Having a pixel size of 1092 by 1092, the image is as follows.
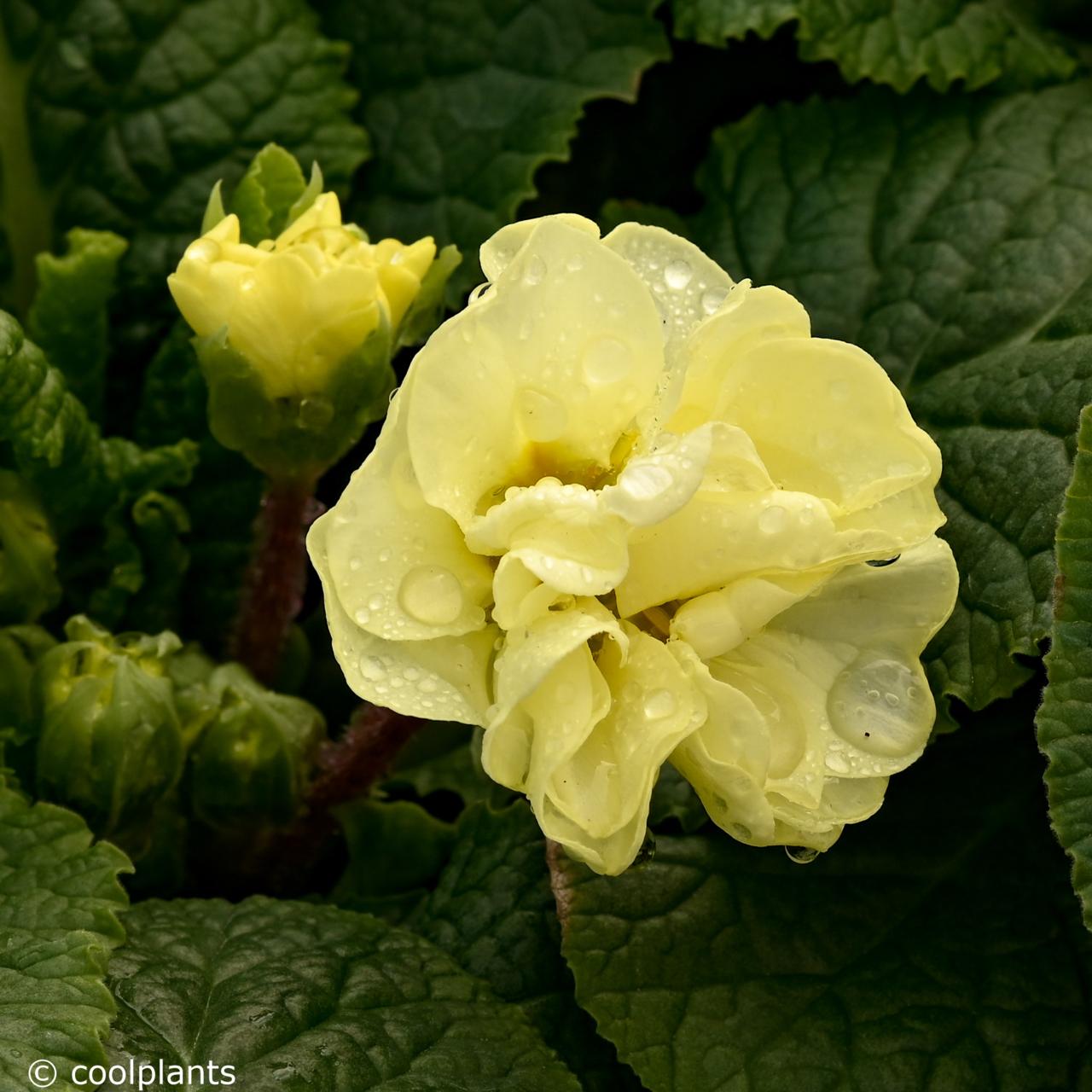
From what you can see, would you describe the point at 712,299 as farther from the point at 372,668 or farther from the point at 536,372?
the point at 372,668

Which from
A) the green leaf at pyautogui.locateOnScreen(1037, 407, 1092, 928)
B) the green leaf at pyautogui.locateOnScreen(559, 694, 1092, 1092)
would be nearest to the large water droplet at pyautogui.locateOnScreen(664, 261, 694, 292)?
the green leaf at pyautogui.locateOnScreen(1037, 407, 1092, 928)

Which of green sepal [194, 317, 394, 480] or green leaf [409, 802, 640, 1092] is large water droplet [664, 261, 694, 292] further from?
green leaf [409, 802, 640, 1092]

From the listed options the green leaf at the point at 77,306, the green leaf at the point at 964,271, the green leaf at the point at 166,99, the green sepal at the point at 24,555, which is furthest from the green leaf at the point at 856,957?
the green leaf at the point at 166,99

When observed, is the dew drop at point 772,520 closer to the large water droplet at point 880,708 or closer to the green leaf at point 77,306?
the large water droplet at point 880,708

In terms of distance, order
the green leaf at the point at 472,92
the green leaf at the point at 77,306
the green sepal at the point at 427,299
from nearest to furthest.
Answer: the green sepal at the point at 427,299
the green leaf at the point at 77,306
the green leaf at the point at 472,92

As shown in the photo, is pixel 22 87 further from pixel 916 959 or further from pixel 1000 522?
pixel 916 959

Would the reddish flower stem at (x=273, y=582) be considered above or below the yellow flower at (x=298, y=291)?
below
